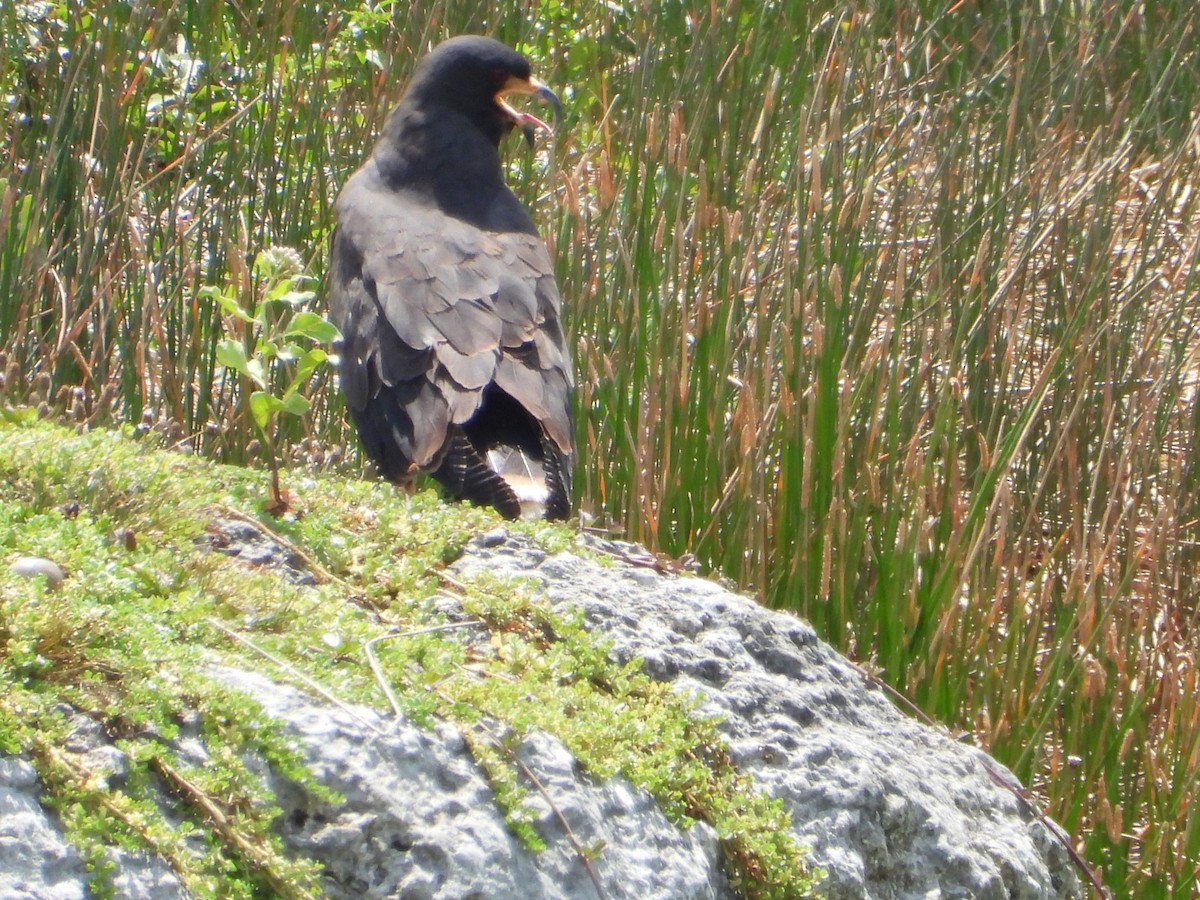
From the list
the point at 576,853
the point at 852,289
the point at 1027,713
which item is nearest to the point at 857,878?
the point at 576,853

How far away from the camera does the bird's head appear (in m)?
4.36

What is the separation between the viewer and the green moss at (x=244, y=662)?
4.28 ft

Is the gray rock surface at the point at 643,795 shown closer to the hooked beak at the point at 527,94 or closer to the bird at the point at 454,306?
the bird at the point at 454,306

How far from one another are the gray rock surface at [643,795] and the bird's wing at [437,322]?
120 centimetres

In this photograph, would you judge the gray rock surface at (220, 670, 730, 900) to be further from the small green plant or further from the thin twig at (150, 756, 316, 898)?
the small green plant

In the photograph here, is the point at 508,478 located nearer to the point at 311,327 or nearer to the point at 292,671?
the point at 311,327

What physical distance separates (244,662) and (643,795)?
0.46 meters

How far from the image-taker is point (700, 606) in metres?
2.08

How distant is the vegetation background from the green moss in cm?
53

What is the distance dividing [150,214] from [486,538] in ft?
9.15

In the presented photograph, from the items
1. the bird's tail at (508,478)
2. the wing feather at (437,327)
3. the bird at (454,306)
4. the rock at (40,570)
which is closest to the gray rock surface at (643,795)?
the rock at (40,570)

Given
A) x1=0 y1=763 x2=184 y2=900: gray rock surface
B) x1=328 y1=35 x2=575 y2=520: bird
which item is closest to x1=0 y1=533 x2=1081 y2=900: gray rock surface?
x1=0 y1=763 x2=184 y2=900: gray rock surface

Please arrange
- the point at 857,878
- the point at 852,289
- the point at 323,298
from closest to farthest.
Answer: the point at 857,878 < the point at 852,289 < the point at 323,298

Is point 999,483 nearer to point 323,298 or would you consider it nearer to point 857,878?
point 857,878
